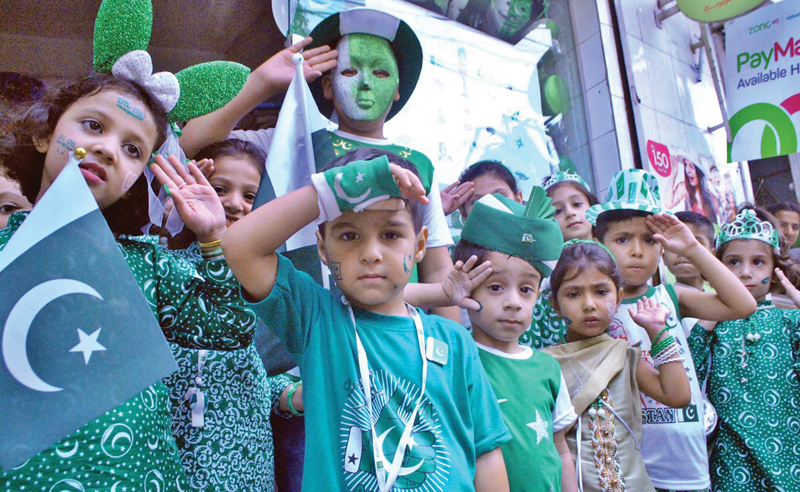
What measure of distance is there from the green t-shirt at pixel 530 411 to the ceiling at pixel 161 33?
3.07 meters

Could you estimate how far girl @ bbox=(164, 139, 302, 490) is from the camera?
1552 mm

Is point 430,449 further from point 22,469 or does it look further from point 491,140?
point 491,140

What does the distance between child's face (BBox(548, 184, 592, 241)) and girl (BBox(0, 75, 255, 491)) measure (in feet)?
5.89

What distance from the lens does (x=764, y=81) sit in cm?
528

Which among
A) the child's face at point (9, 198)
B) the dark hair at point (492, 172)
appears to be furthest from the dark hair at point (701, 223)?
the child's face at point (9, 198)

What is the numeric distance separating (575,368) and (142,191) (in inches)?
60.6

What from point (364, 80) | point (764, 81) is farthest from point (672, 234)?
point (764, 81)

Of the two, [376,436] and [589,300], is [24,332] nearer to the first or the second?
[376,436]

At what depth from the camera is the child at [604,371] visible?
1.96 metres

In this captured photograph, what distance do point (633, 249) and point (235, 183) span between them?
5.60 ft

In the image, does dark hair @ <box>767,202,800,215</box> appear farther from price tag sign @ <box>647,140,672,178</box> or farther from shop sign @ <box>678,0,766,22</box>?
shop sign @ <box>678,0,766,22</box>

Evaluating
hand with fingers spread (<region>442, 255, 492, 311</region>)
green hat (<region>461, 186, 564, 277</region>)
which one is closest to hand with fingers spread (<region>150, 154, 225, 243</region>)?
hand with fingers spread (<region>442, 255, 492, 311</region>)

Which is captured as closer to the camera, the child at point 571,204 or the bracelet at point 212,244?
the bracelet at point 212,244

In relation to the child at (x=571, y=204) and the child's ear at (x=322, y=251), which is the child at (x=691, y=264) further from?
the child's ear at (x=322, y=251)
